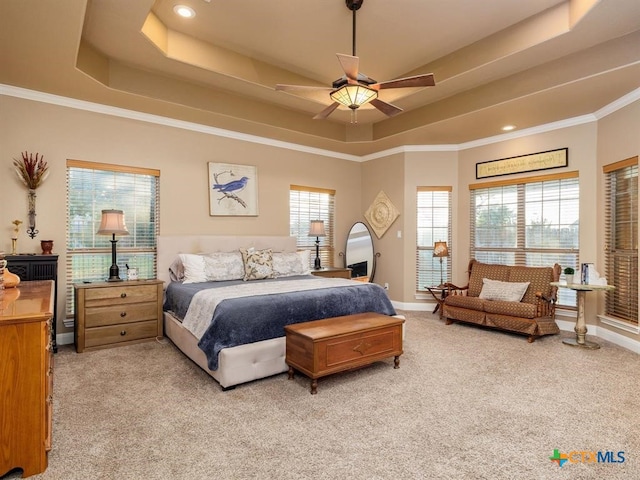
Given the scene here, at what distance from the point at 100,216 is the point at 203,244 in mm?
1296

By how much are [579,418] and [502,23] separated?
3.58 metres

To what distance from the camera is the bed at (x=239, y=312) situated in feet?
10.1

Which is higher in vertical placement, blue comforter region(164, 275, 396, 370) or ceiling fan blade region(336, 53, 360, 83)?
ceiling fan blade region(336, 53, 360, 83)

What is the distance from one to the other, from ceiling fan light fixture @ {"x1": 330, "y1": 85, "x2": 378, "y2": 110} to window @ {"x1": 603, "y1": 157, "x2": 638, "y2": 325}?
3.17 m

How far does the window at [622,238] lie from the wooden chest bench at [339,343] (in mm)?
2977

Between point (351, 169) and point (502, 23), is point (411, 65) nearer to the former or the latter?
point (502, 23)

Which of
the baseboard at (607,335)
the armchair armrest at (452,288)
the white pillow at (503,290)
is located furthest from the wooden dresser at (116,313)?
the baseboard at (607,335)

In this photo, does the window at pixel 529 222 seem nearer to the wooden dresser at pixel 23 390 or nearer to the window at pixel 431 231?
the window at pixel 431 231

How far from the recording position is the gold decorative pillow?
4.74 metres

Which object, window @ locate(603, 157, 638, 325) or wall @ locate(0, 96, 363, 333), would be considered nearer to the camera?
wall @ locate(0, 96, 363, 333)

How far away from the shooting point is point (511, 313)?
4727mm

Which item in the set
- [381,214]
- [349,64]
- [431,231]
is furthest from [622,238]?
[349,64]

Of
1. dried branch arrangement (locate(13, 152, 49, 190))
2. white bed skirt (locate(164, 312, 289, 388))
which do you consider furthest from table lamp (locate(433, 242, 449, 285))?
dried branch arrangement (locate(13, 152, 49, 190))

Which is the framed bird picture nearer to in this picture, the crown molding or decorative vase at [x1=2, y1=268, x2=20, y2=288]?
the crown molding
